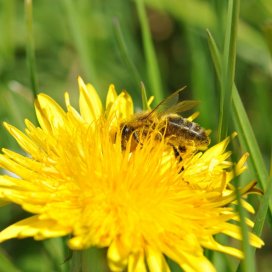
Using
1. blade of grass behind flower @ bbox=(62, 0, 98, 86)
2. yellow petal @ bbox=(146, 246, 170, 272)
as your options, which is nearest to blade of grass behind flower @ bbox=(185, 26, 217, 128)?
blade of grass behind flower @ bbox=(62, 0, 98, 86)

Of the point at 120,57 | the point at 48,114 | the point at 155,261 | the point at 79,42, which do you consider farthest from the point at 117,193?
the point at 120,57

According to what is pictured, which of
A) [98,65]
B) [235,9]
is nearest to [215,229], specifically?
[235,9]

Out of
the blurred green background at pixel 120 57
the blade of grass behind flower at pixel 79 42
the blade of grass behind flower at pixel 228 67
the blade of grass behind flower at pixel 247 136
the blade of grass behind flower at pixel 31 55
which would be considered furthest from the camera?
the blurred green background at pixel 120 57

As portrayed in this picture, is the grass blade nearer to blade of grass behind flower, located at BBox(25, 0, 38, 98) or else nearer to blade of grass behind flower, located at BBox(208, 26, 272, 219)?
blade of grass behind flower, located at BBox(208, 26, 272, 219)

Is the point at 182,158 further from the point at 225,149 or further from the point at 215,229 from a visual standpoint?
the point at 215,229

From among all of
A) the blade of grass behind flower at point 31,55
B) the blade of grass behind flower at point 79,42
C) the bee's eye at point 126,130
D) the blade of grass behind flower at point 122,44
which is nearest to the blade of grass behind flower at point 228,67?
the bee's eye at point 126,130

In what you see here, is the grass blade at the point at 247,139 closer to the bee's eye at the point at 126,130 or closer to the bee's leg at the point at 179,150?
the bee's leg at the point at 179,150
